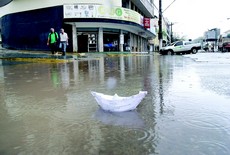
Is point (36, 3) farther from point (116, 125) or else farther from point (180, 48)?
point (116, 125)

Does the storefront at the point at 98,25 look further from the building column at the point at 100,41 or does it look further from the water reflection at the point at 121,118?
the water reflection at the point at 121,118

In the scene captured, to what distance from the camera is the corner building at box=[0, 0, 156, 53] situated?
83.5 feet

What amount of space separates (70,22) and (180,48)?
521 inches

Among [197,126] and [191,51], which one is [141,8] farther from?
[197,126]

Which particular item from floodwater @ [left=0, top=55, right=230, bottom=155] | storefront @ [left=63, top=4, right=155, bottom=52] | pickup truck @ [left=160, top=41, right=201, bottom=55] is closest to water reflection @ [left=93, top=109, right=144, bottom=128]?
floodwater @ [left=0, top=55, right=230, bottom=155]

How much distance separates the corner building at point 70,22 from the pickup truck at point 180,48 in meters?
4.74

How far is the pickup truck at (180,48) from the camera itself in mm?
31453

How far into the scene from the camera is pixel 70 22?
2577 cm

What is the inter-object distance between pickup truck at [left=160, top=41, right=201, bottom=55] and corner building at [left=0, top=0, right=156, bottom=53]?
15.5ft

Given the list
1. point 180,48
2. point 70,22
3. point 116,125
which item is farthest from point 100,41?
point 116,125

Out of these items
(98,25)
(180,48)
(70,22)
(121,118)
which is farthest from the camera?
(180,48)

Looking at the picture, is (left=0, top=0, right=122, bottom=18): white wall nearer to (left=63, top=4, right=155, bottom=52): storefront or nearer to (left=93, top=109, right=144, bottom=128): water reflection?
(left=63, top=4, right=155, bottom=52): storefront

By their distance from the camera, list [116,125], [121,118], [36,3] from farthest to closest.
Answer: [36,3]
[121,118]
[116,125]

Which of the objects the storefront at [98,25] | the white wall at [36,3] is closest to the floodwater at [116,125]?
the storefront at [98,25]
